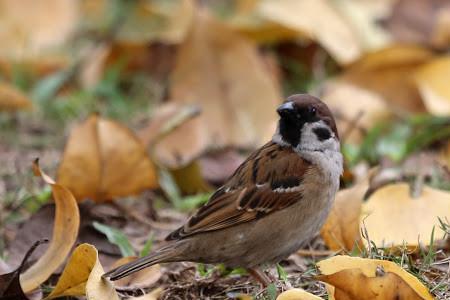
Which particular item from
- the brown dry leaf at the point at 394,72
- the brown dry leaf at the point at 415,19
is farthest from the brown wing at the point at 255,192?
the brown dry leaf at the point at 415,19

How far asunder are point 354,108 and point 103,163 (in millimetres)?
1739

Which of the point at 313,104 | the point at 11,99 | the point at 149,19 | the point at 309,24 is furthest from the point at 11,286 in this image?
the point at 149,19

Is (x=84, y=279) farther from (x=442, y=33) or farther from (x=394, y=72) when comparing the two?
(x=442, y=33)

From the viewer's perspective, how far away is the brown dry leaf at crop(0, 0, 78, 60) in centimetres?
627

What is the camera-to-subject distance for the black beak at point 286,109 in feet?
11.7

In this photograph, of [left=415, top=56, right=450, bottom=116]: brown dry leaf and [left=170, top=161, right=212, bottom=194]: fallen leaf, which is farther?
[left=415, top=56, right=450, bottom=116]: brown dry leaf

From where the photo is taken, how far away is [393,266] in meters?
2.96

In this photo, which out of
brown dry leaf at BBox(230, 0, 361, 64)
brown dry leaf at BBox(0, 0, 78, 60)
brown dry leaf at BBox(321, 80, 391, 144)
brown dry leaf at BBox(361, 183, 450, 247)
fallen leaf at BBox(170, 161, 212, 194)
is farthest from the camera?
brown dry leaf at BBox(0, 0, 78, 60)

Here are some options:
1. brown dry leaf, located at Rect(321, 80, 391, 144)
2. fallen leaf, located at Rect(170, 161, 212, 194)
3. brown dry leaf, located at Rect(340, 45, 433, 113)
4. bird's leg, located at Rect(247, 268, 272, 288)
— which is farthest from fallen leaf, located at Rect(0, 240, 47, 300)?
brown dry leaf, located at Rect(340, 45, 433, 113)

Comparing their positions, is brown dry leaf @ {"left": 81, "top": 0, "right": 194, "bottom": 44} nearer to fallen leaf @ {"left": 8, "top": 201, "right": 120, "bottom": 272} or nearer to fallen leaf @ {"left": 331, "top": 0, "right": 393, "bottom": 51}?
fallen leaf @ {"left": 331, "top": 0, "right": 393, "bottom": 51}

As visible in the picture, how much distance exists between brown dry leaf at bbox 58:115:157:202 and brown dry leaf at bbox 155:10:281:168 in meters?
1.06

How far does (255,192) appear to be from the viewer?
3.58 m

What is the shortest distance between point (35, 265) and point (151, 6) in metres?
3.83

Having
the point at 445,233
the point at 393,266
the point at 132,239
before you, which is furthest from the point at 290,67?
the point at 393,266
